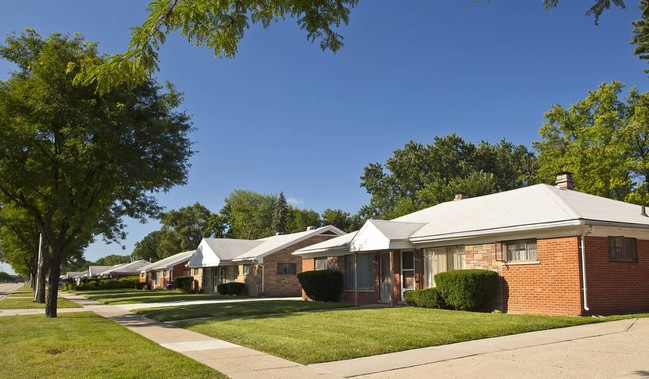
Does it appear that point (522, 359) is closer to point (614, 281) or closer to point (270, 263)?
point (614, 281)

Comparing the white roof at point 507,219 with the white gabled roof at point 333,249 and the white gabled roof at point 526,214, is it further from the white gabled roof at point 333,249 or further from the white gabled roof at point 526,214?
the white gabled roof at point 333,249

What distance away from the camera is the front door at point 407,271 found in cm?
2062

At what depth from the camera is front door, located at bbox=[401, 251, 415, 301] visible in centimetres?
2062

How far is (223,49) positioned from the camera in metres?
5.95

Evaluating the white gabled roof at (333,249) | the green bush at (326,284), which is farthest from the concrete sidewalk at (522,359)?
the green bush at (326,284)

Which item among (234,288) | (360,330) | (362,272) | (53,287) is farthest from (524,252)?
(234,288)

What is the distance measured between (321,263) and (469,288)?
38.9 ft

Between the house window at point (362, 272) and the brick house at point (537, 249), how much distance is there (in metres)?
1.12

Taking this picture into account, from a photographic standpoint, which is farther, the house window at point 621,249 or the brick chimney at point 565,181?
the brick chimney at point 565,181

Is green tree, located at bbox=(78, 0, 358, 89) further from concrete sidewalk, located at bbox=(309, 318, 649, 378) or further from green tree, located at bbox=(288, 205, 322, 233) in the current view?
green tree, located at bbox=(288, 205, 322, 233)

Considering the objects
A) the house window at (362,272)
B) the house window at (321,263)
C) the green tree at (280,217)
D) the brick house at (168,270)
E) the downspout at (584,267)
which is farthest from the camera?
the green tree at (280,217)

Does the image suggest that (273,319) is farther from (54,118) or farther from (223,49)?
(223,49)

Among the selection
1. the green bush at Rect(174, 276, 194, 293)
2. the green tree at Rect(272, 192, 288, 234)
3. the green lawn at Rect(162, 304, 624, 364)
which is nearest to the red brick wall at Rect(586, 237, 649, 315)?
the green lawn at Rect(162, 304, 624, 364)

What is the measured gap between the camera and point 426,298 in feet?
60.6
